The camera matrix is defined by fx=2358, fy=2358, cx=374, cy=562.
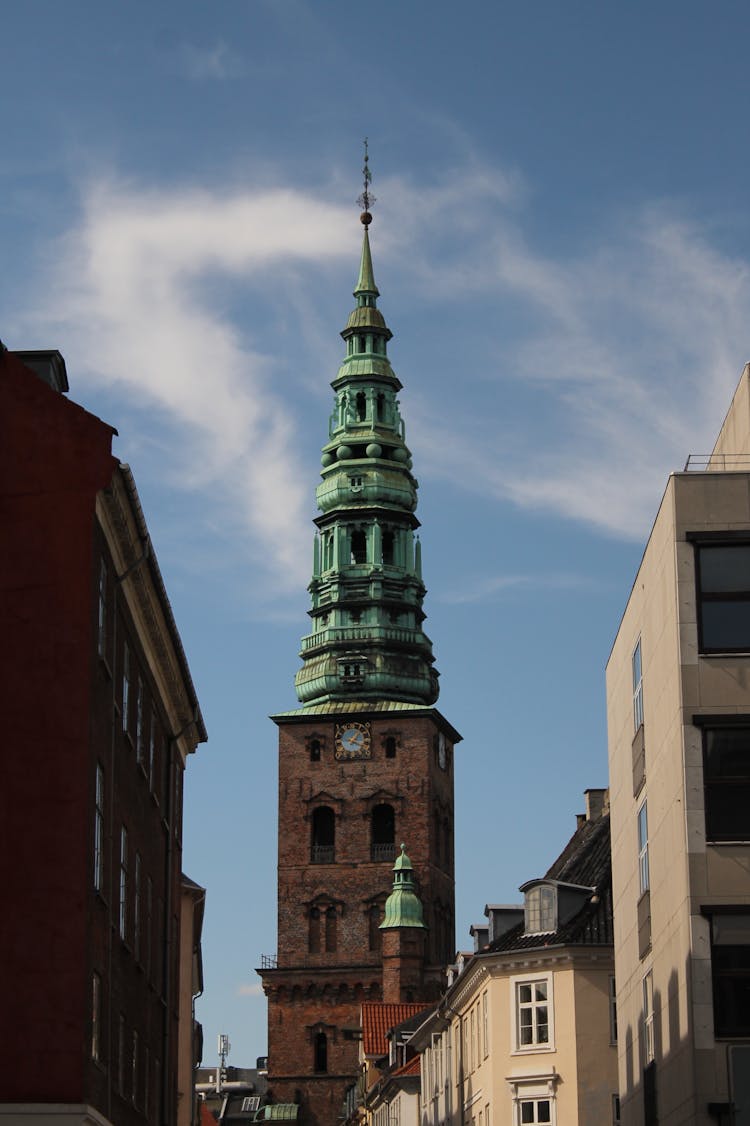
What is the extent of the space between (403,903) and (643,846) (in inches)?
3486

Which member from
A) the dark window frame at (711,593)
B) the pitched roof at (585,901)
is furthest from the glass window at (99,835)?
the pitched roof at (585,901)

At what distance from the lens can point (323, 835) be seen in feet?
448

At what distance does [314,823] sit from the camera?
13638 centimetres

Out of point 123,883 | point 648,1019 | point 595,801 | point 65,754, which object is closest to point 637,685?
point 648,1019

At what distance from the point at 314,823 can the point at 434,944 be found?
9883mm

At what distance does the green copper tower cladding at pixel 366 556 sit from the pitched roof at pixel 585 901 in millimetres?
67953

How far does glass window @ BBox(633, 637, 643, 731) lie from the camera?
42.5 meters

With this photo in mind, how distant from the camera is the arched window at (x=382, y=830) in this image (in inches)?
5344

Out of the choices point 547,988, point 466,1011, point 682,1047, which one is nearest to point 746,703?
point 682,1047

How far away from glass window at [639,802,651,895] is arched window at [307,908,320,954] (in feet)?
304

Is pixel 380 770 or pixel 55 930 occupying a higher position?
pixel 380 770

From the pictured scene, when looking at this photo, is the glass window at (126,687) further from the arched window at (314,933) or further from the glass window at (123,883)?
the arched window at (314,933)

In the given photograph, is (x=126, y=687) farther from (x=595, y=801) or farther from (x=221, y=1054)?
(x=221, y=1054)

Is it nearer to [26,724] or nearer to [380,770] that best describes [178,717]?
[26,724]
